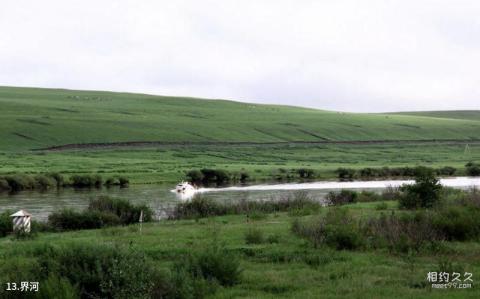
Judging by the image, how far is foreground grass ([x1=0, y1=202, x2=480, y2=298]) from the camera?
12.9 metres

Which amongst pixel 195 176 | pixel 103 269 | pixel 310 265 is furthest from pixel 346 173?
pixel 103 269

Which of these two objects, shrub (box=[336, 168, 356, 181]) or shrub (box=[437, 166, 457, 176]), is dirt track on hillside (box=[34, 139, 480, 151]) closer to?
shrub (box=[336, 168, 356, 181])

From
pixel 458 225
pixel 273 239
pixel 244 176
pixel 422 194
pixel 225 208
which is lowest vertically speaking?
pixel 244 176

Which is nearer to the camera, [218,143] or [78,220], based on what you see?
[78,220]

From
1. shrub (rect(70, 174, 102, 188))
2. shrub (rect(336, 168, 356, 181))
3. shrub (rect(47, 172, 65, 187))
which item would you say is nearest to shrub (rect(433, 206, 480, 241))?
shrub (rect(70, 174, 102, 188))

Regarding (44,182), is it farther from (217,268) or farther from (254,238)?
(217,268)

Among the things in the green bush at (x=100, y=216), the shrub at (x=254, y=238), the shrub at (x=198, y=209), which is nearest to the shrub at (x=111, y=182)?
the shrub at (x=198, y=209)

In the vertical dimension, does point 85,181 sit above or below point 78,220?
below

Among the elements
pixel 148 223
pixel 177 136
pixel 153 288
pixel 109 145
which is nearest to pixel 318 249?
pixel 153 288

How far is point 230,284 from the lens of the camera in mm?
13961

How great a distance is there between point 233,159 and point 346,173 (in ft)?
77.0

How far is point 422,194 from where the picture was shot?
2898 centimetres

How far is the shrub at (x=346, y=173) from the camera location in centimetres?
7850

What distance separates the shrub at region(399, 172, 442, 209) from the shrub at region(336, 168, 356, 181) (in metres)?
47.7
